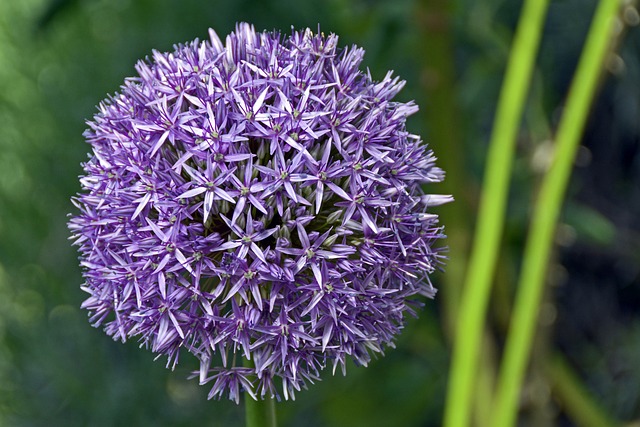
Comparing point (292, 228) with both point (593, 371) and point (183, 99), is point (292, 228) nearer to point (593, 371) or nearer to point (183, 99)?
point (183, 99)

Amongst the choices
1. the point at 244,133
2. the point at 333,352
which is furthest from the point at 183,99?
the point at 333,352

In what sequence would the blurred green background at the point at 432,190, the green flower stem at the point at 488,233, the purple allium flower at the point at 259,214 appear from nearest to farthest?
the purple allium flower at the point at 259,214, the green flower stem at the point at 488,233, the blurred green background at the point at 432,190

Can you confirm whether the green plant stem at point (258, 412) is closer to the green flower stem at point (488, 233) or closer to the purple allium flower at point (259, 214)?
the purple allium flower at point (259, 214)

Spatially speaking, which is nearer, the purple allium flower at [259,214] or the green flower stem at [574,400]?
the purple allium flower at [259,214]

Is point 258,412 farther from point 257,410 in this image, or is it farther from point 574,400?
point 574,400

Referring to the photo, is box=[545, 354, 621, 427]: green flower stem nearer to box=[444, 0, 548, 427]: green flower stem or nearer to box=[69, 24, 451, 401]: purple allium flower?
box=[444, 0, 548, 427]: green flower stem

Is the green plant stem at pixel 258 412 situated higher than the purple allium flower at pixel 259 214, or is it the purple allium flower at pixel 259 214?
the purple allium flower at pixel 259 214

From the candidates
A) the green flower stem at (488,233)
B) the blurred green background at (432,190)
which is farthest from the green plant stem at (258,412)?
the blurred green background at (432,190)

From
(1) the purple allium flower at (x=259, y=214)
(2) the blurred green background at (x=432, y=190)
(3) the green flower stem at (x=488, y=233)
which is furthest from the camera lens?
(2) the blurred green background at (x=432, y=190)
